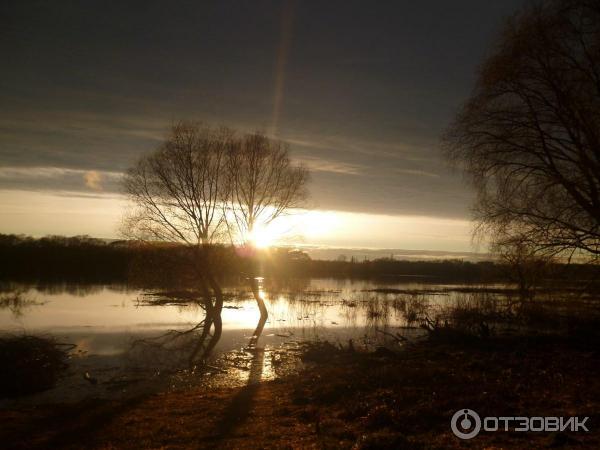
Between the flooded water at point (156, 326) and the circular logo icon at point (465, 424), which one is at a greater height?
the circular logo icon at point (465, 424)

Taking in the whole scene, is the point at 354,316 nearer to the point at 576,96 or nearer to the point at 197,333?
the point at 197,333

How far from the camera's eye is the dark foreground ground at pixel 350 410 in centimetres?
837

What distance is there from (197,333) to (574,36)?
72.1 feet

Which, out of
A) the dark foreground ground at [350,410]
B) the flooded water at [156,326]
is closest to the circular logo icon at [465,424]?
the dark foreground ground at [350,410]

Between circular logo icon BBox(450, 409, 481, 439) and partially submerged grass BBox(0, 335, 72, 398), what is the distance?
12.6m

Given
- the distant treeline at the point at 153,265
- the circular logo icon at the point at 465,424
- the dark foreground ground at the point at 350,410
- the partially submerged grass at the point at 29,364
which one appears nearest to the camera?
the circular logo icon at the point at 465,424

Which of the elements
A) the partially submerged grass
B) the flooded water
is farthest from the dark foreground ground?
the partially submerged grass

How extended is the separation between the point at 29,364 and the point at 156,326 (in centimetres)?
1119

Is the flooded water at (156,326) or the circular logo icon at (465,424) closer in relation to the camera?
the circular logo icon at (465,424)

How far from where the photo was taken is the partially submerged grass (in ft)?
47.7

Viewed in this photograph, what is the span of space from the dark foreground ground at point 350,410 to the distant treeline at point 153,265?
17.2ft

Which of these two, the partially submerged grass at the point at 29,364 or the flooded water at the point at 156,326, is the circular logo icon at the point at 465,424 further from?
the partially submerged grass at the point at 29,364

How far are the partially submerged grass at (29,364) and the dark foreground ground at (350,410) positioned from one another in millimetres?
3003

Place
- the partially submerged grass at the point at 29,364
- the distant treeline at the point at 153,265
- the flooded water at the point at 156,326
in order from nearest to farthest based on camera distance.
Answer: the partially submerged grass at the point at 29,364 < the flooded water at the point at 156,326 < the distant treeline at the point at 153,265
